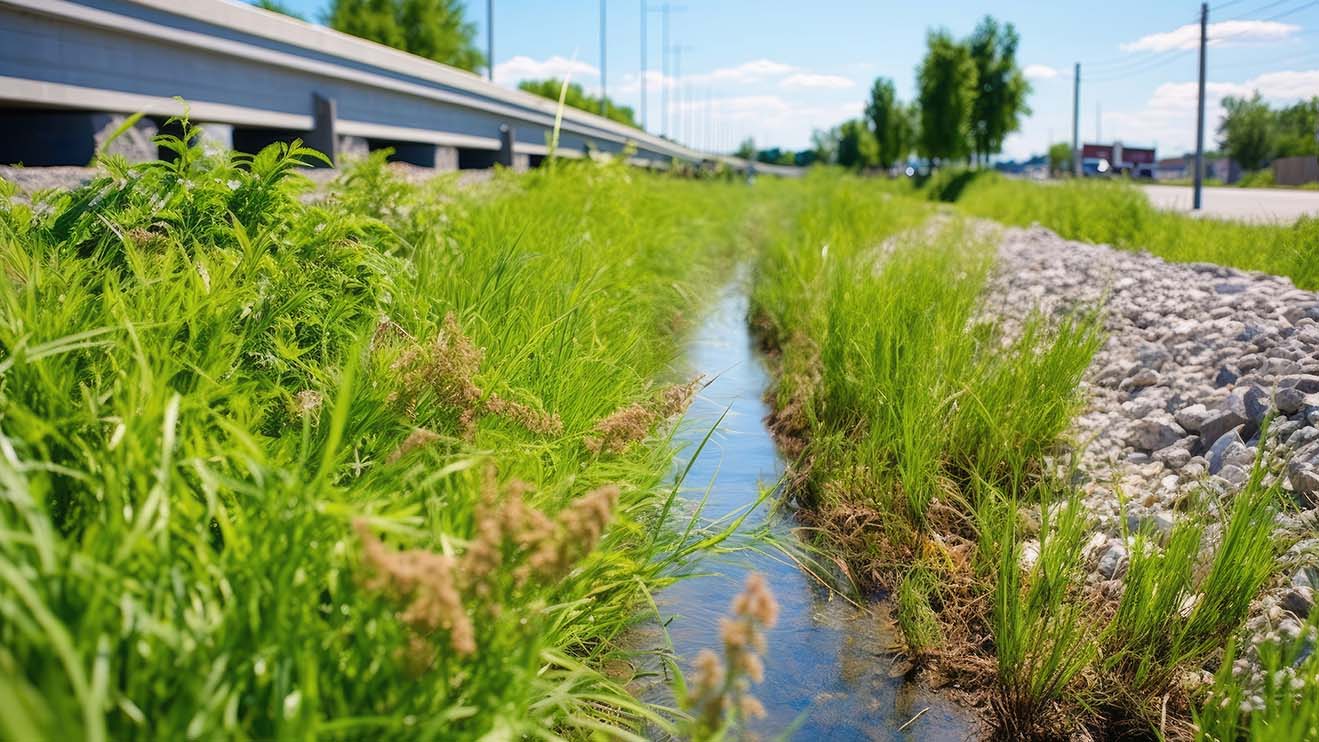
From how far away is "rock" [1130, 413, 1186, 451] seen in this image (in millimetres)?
4570

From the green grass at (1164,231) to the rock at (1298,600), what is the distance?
13.8 ft

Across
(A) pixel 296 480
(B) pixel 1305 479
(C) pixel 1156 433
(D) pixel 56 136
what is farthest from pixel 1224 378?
(D) pixel 56 136

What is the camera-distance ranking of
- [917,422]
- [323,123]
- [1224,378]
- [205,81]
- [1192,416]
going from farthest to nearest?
[323,123] → [205,81] → [1224,378] → [1192,416] → [917,422]

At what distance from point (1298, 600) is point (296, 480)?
9.31 ft

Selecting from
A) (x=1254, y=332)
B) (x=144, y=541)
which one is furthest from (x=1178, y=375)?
(x=144, y=541)

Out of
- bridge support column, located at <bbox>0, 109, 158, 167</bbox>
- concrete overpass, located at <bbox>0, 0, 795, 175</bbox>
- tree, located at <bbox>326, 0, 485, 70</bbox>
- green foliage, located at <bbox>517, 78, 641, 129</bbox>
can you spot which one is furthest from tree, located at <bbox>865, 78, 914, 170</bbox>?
bridge support column, located at <bbox>0, 109, 158, 167</bbox>

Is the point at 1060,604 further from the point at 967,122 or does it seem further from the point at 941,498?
the point at 967,122

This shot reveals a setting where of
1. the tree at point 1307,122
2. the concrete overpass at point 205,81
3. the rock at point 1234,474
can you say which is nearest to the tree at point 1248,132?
the tree at point 1307,122

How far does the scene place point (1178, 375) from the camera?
5.12 metres

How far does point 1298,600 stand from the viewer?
3059 millimetres

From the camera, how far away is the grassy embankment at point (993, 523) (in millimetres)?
3023

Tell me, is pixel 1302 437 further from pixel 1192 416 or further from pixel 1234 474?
pixel 1192 416

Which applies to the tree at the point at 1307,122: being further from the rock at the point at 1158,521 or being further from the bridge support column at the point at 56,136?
the bridge support column at the point at 56,136

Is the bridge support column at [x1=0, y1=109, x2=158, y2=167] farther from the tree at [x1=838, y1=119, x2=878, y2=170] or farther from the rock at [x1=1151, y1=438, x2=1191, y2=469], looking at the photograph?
the tree at [x1=838, y1=119, x2=878, y2=170]
